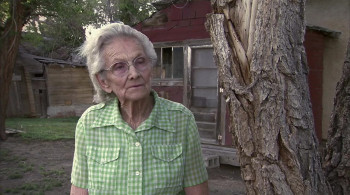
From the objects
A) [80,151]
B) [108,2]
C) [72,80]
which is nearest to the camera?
[80,151]

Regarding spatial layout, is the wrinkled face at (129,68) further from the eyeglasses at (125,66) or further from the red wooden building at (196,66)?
the red wooden building at (196,66)

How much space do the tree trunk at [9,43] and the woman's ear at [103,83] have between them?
7923mm

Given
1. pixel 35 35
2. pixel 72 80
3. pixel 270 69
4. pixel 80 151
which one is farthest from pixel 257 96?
pixel 72 80

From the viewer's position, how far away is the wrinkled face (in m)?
2.00

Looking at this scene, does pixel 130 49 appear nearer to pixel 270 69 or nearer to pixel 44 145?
pixel 270 69

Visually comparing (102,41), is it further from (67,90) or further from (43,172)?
(67,90)

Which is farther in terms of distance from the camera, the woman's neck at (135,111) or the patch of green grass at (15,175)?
the patch of green grass at (15,175)

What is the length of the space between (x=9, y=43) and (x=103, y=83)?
865cm

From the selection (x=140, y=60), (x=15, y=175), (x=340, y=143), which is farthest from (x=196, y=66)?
(x=140, y=60)

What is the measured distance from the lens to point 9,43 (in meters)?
9.68

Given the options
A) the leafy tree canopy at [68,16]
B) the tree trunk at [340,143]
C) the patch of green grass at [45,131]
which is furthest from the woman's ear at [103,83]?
the patch of green grass at [45,131]

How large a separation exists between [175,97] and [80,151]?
5.81 m

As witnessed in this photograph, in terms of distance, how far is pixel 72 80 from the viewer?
1753cm

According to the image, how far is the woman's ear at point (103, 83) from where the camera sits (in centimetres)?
211
